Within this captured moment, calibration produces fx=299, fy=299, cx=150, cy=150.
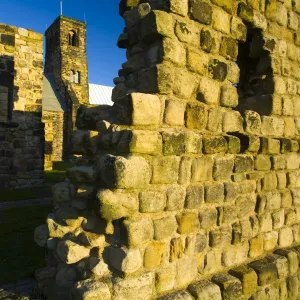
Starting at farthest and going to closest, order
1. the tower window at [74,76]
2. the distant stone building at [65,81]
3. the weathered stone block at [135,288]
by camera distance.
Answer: the tower window at [74,76] < the distant stone building at [65,81] < the weathered stone block at [135,288]

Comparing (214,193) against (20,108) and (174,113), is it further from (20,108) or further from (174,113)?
(20,108)

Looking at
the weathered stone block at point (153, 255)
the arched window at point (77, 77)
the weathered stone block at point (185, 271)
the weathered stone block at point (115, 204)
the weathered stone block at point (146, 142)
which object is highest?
the arched window at point (77, 77)

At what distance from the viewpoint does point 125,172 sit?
227 centimetres

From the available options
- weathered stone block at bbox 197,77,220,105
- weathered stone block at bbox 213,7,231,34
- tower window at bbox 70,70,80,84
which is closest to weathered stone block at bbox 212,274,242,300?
weathered stone block at bbox 197,77,220,105

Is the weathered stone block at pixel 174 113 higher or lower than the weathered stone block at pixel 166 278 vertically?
higher

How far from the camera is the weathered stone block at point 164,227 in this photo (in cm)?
243

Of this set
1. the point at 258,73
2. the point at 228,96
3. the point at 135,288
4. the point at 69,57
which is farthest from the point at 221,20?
the point at 69,57

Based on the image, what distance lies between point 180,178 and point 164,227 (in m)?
0.44

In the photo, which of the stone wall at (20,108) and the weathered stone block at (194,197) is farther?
the stone wall at (20,108)

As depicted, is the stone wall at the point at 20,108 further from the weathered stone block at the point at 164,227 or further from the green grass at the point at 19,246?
the weathered stone block at the point at 164,227

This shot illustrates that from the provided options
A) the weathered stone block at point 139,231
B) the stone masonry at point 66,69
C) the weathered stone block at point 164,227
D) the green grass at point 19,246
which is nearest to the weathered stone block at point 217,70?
the weathered stone block at point 164,227

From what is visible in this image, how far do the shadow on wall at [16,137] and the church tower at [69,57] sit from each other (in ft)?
55.4

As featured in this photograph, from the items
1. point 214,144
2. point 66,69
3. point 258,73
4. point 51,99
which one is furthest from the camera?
point 66,69

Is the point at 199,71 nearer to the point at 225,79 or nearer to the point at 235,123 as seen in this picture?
the point at 225,79
